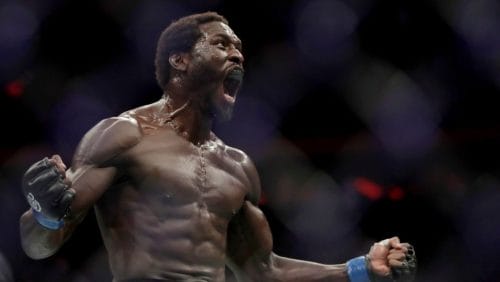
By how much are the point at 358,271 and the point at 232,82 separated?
0.42 m

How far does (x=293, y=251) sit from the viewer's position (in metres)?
2.35

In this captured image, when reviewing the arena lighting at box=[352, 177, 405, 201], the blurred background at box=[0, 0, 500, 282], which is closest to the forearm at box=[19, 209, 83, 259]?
the blurred background at box=[0, 0, 500, 282]

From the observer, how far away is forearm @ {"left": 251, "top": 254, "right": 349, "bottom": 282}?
1583 mm

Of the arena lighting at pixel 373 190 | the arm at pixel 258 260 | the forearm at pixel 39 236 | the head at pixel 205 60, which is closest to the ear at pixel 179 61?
the head at pixel 205 60

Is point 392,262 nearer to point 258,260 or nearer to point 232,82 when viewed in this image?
point 258,260

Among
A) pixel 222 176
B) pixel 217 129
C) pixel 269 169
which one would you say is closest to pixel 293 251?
pixel 269 169

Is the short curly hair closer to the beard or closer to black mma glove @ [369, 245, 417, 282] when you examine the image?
the beard

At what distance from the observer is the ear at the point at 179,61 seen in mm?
1566

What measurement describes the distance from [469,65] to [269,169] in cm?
61

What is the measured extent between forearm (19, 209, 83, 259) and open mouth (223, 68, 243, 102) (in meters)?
0.38

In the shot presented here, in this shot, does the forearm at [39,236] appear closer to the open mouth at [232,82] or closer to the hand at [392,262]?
the open mouth at [232,82]

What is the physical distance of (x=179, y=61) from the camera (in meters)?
1.57

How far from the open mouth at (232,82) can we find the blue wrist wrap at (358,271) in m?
0.38

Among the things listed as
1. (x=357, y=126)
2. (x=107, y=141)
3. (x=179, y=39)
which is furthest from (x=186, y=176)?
(x=357, y=126)
